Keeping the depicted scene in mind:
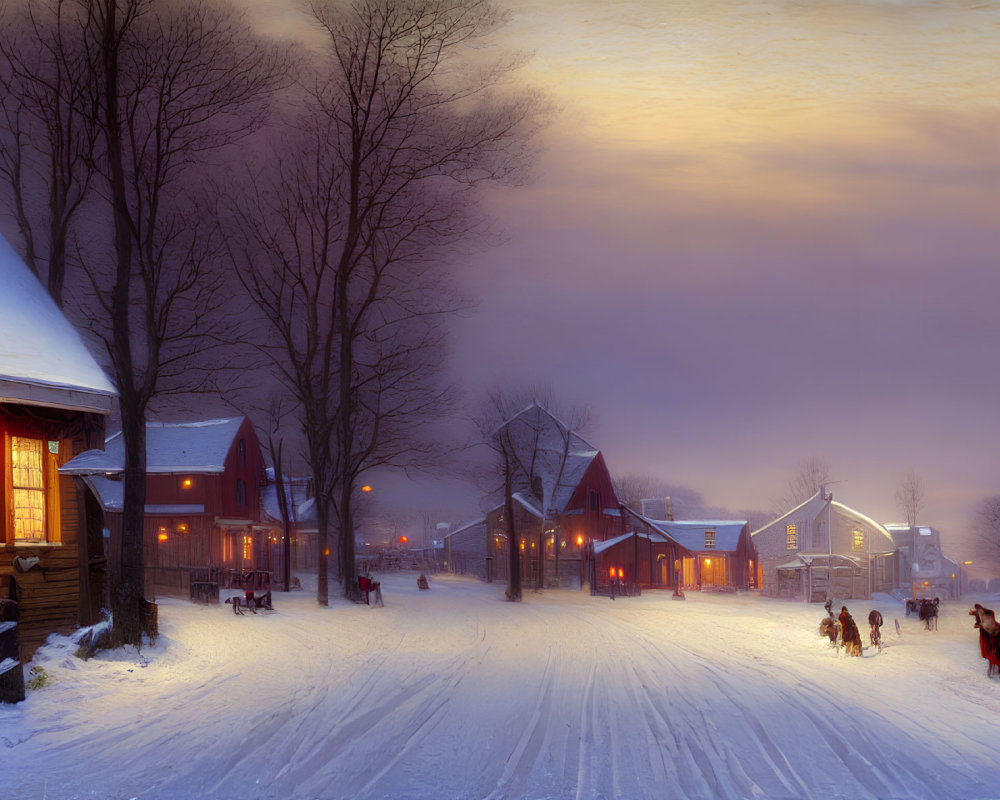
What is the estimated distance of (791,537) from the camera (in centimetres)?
6950

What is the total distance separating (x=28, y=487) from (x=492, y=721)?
9.18 metres

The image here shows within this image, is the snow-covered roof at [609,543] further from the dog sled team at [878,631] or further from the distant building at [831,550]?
the dog sled team at [878,631]

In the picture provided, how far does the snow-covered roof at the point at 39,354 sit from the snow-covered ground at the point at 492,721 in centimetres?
451

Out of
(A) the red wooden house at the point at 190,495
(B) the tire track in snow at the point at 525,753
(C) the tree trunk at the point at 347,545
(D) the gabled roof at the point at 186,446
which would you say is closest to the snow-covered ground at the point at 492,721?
(B) the tire track in snow at the point at 525,753

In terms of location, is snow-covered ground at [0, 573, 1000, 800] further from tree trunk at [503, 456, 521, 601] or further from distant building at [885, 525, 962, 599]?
distant building at [885, 525, 962, 599]

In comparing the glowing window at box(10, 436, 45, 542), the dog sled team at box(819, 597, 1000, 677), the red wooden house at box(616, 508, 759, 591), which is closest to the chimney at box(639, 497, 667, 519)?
the red wooden house at box(616, 508, 759, 591)

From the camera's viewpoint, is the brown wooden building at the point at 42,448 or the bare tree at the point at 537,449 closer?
the brown wooden building at the point at 42,448

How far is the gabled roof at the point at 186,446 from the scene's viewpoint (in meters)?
50.1

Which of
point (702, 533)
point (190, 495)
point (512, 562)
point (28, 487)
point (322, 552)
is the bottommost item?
point (702, 533)

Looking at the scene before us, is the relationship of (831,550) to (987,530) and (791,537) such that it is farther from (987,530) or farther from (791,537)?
(987,530)

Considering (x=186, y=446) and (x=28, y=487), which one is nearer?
(x=28, y=487)

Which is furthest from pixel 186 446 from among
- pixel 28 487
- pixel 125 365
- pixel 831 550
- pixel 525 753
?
pixel 831 550

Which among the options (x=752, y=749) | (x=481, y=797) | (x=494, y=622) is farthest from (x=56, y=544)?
(x=494, y=622)

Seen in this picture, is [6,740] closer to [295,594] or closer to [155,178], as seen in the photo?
[155,178]
